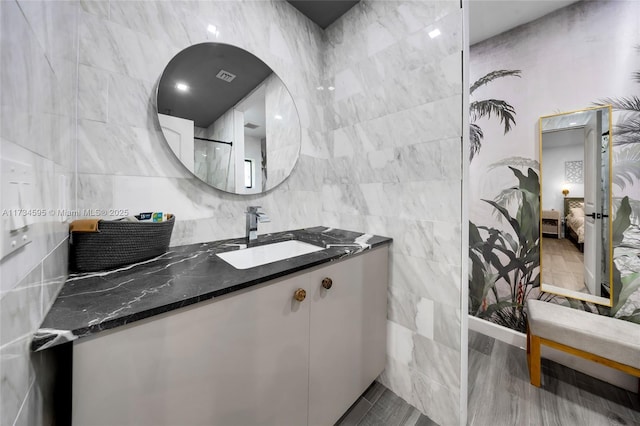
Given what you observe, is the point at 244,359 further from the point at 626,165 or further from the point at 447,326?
the point at 626,165

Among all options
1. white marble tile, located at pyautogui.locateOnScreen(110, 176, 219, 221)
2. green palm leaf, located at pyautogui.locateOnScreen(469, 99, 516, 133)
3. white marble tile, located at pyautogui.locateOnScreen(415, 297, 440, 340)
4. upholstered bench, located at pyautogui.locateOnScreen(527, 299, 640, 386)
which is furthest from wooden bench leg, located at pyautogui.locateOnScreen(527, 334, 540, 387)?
white marble tile, located at pyautogui.locateOnScreen(110, 176, 219, 221)

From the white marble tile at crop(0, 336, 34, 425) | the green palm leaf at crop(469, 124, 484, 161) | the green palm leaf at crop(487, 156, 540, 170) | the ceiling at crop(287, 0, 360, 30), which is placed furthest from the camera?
the green palm leaf at crop(469, 124, 484, 161)

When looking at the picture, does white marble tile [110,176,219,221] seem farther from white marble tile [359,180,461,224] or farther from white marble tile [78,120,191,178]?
white marble tile [359,180,461,224]

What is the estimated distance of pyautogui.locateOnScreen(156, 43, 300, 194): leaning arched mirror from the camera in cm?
108

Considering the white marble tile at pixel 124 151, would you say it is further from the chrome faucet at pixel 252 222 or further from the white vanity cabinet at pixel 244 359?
the white vanity cabinet at pixel 244 359

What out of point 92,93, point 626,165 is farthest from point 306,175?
point 626,165

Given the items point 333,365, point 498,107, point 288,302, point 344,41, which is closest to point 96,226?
point 288,302

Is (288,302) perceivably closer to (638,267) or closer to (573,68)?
(638,267)

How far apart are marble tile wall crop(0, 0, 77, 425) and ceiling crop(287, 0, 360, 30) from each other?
4.37ft

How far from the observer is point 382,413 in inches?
48.8

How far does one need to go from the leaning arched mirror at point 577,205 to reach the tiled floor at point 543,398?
52 centimetres

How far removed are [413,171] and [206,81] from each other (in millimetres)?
1196

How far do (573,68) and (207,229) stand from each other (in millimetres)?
2604

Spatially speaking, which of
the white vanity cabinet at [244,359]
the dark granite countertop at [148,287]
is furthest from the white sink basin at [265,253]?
the white vanity cabinet at [244,359]
